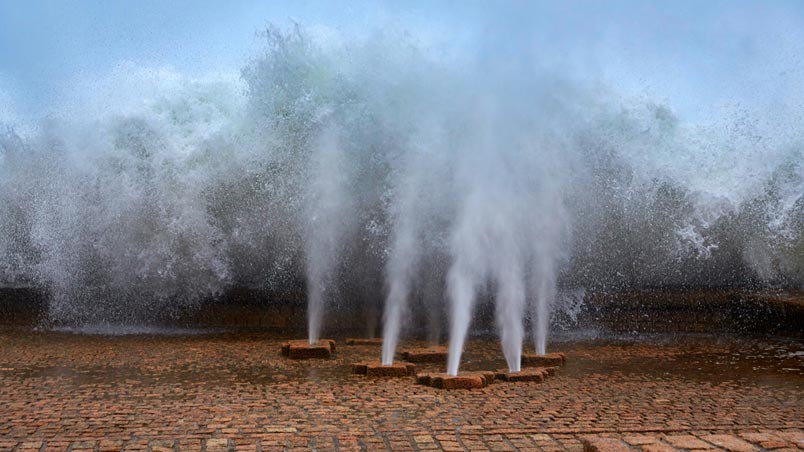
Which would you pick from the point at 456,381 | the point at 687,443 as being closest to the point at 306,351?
the point at 456,381

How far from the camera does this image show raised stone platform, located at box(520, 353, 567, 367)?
952cm

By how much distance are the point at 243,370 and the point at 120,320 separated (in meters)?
7.26

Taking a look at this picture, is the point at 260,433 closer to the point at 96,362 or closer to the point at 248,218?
the point at 96,362

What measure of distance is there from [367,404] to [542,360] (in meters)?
3.54

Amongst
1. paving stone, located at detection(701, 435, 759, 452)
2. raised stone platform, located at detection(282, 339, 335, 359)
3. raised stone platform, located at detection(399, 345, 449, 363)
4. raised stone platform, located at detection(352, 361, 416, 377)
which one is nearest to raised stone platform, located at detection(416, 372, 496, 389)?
raised stone platform, located at detection(352, 361, 416, 377)

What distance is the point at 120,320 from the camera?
15031 millimetres

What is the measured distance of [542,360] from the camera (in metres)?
9.59

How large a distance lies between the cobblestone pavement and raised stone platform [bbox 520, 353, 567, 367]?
0.25 meters

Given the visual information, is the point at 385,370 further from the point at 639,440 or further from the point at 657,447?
the point at 657,447

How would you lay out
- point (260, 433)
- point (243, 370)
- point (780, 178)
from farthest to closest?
point (780, 178) → point (243, 370) → point (260, 433)

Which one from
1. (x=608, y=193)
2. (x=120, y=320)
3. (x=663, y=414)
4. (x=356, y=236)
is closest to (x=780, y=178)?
(x=608, y=193)

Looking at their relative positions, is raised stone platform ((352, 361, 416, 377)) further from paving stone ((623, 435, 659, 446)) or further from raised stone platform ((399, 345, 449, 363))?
paving stone ((623, 435, 659, 446))

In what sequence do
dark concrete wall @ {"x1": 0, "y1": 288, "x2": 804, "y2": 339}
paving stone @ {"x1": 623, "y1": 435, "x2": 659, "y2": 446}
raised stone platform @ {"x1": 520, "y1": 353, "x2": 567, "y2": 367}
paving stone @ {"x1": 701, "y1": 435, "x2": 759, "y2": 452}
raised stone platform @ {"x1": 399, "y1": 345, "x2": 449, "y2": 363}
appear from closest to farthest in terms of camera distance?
paving stone @ {"x1": 701, "y1": 435, "x2": 759, "y2": 452} < paving stone @ {"x1": 623, "y1": 435, "x2": 659, "y2": 446} < raised stone platform @ {"x1": 520, "y1": 353, "x2": 567, "y2": 367} < raised stone platform @ {"x1": 399, "y1": 345, "x2": 449, "y2": 363} < dark concrete wall @ {"x1": 0, "y1": 288, "x2": 804, "y2": 339}

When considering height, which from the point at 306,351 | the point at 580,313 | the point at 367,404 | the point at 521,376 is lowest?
the point at 367,404
